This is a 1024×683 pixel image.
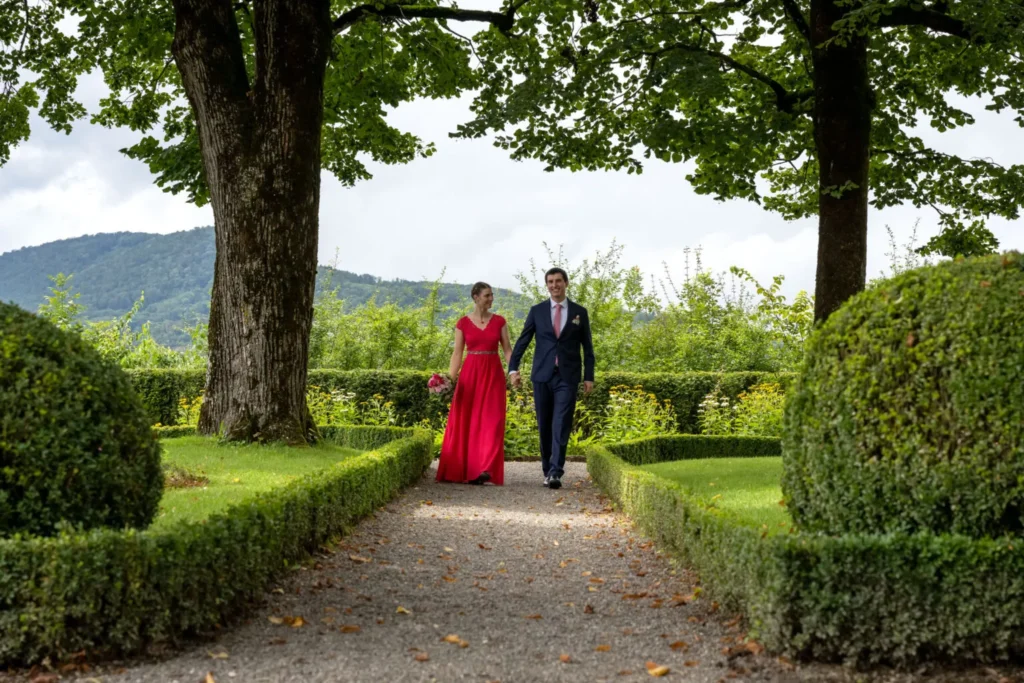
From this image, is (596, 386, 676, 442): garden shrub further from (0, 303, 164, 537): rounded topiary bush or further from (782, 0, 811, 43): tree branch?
(0, 303, 164, 537): rounded topiary bush

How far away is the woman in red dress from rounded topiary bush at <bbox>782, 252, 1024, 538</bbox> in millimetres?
6172

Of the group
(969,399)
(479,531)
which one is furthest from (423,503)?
(969,399)

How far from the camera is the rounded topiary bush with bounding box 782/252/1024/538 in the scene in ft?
15.3

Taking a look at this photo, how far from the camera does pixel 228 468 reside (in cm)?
913

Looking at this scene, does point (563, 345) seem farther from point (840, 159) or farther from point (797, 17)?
point (797, 17)

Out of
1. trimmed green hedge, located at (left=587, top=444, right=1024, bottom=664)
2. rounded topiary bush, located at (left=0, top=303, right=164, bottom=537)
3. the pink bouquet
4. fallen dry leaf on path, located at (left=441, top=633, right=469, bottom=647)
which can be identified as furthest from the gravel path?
the pink bouquet

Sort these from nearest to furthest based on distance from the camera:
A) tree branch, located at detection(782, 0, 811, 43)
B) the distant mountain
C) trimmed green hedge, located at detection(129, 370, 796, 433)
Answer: tree branch, located at detection(782, 0, 811, 43), trimmed green hedge, located at detection(129, 370, 796, 433), the distant mountain

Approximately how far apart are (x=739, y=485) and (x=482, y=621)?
400cm

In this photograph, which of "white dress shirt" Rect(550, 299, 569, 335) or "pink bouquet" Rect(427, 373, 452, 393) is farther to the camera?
"pink bouquet" Rect(427, 373, 452, 393)

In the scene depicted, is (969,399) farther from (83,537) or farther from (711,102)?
(711,102)

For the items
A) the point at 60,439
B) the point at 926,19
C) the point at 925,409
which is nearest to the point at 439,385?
the point at 60,439

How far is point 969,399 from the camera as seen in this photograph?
15.3 feet

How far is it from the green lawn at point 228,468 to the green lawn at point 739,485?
3076 millimetres

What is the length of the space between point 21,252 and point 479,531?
130413mm
